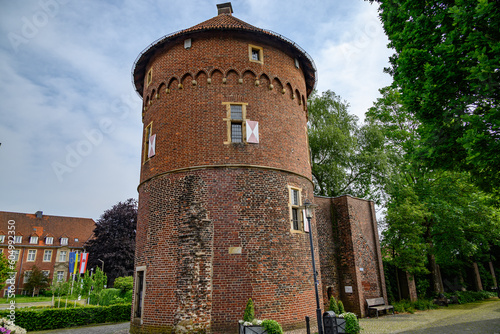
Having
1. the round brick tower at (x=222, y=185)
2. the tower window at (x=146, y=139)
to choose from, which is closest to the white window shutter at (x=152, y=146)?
the round brick tower at (x=222, y=185)

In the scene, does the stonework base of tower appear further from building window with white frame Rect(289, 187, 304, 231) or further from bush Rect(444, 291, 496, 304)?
bush Rect(444, 291, 496, 304)

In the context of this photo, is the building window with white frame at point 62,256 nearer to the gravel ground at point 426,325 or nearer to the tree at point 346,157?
the gravel ground at point 426,325

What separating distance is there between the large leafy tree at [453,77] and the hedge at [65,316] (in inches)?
763

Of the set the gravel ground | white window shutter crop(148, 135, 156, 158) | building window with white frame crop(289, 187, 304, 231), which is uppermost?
white window shutter crop(148, 135, 156, 158)

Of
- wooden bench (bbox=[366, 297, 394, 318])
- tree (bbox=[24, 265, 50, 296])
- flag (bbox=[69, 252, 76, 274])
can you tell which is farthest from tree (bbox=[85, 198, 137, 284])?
wooden bench (bbox=[366, 297, 394, 318])

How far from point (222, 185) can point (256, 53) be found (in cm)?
651

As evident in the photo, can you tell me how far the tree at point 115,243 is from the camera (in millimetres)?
36469

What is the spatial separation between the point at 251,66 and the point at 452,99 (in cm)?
819

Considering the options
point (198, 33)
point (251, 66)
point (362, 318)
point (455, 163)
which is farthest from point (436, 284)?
point (198, 33)

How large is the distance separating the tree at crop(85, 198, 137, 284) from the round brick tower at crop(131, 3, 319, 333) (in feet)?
83.1

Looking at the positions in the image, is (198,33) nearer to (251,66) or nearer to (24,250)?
(251,66)

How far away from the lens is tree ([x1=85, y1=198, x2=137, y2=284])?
36.5 m

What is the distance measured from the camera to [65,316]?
58.4 feet

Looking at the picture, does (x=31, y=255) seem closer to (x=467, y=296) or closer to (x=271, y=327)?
(x=271, y=327)
